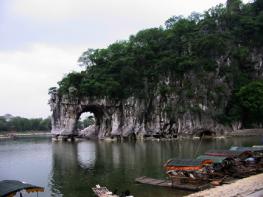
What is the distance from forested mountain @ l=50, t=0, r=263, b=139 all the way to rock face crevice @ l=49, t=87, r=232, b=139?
369mm

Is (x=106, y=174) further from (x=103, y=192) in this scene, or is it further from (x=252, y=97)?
(x=252, y=97)

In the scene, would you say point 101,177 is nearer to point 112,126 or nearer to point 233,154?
point 233,154

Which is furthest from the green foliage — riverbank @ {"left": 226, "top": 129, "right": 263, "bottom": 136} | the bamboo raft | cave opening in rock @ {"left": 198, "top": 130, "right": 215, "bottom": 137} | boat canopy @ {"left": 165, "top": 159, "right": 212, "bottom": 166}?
the bamboo raft

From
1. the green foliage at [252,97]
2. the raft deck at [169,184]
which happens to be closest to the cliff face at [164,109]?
the green foliage at [252,97]

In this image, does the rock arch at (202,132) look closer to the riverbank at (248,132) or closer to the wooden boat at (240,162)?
the riverbank at (248,132)

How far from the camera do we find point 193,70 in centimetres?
7038

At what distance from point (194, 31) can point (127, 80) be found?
57.2ft

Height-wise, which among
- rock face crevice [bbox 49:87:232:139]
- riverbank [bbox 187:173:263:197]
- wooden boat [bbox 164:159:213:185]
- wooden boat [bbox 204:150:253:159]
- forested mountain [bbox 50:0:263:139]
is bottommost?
riverbank [bbox 187:173:263:197]

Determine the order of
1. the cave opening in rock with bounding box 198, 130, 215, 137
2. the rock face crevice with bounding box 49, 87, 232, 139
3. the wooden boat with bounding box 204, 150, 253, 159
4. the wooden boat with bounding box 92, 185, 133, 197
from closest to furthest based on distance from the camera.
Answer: the wooden boat with bounding box 92, 185, 133, 197 → the wooden boat with bounding box 204, 150, 253, 159 → the cave opening in rock with bounding box 198, 130, 215, 137 → the rock face crevice with bounding box 49, 87, 232, 139

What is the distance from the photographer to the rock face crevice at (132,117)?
224ft

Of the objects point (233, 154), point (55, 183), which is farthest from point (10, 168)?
point (233, 154)

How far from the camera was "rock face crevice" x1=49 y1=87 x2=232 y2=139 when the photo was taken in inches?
2685

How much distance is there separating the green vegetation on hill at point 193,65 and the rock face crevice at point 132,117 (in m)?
1.44

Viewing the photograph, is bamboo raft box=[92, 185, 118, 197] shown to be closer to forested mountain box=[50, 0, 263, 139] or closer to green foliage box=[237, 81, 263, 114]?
forested mountain box=[50, 0, 263, 139]
